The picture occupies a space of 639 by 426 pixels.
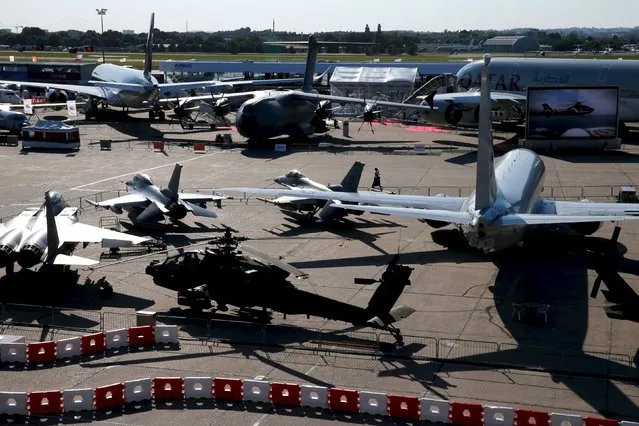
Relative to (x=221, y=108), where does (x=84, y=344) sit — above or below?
below

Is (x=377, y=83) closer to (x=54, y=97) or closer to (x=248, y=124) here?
(x=248, y=124)

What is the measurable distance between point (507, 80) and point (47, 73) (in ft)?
266

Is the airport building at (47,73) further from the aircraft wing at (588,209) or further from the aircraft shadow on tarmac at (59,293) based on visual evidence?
the aircraft wing at (588,209)

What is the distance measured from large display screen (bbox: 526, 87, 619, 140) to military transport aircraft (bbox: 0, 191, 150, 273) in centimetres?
4659

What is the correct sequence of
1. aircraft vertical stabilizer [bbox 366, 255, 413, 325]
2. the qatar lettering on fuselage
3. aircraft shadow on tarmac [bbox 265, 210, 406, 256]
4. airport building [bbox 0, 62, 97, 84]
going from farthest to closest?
1. airport building [bbox 0, 62, 97, 84]
2. the qatar lettering on fuselage
3. aircraft shadow on tarmac [bbox 265, 210, 406, 256]
4. aircraft vertical stabilizer [bbox 366, 255, 413, 325]

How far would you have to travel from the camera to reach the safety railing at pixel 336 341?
29.0 metres

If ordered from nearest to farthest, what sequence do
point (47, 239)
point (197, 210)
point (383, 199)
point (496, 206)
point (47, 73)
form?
point (496, 206) → point (47, 239) → point (383, 199) → point (197, 210) → point (47, 73)

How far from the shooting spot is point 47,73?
137 meters

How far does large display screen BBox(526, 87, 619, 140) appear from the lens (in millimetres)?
74250

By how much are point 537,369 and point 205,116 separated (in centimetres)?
7438

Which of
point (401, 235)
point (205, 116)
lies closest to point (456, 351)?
point (401, 235)

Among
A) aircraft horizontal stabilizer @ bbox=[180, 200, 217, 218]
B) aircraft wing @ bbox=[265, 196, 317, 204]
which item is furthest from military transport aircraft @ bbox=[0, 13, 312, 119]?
aircraft horizontal stabilizer @ bbox=[180, 200, 217, 218]

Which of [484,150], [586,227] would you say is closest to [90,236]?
[484,150]

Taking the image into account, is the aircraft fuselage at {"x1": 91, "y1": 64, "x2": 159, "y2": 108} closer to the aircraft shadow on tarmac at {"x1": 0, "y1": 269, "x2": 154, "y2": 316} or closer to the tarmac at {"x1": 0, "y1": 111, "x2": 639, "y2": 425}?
the tarmac at {"x1": 0, "y1": 111, "x2": 639, "y2": 425}
